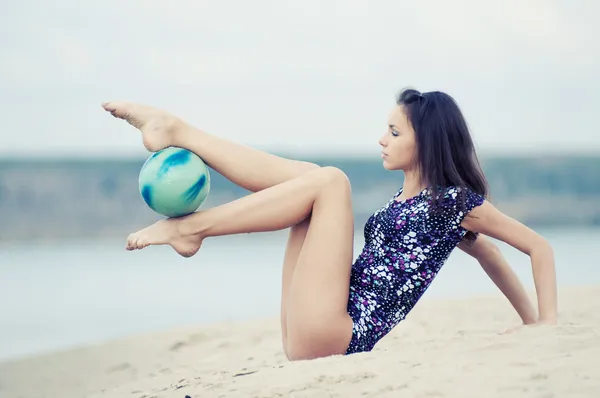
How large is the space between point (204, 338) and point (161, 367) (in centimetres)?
65

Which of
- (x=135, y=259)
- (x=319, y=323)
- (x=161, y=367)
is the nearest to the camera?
(x=319, y=323)

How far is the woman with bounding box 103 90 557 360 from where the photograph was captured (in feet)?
11.8

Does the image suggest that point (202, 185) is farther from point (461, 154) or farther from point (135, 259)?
point (135, 259)

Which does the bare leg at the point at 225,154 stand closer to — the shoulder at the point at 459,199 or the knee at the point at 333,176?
the knee at the point at 333,176

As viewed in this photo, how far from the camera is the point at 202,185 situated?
12.5 ft

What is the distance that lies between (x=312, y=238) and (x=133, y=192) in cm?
1692

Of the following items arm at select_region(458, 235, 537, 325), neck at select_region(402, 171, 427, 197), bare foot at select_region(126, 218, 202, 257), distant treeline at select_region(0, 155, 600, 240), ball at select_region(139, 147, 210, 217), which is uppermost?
distant treeline at select_region(0, 155, 600, 240)

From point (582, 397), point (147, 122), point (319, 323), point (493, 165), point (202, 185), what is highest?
point (493, 165)

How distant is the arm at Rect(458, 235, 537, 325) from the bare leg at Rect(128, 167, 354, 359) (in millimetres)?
781

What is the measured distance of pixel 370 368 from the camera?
10.0 feet

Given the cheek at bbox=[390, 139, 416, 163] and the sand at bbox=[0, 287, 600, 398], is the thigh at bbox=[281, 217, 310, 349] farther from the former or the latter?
the cheek at bbox=[390, 139, 416, 163]

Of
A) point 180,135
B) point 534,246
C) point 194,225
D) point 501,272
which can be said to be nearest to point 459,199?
point 534,246

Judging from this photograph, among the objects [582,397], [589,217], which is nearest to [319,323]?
[582,397]

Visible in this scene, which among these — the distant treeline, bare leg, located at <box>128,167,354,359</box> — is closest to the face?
bare leg, located at <box>128,167,354,359</box>
